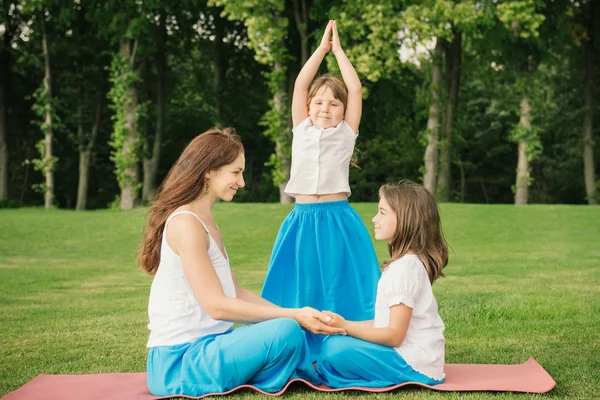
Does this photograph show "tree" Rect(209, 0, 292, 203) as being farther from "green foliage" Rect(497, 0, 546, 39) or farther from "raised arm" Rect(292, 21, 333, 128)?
"raised arm" Rect(292, 21, 333, 128)

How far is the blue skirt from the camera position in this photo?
215 inches

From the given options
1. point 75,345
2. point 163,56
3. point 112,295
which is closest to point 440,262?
point 75,345

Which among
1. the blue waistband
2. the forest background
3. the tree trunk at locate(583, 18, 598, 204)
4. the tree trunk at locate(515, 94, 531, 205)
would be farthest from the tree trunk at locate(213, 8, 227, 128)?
the blue waistband

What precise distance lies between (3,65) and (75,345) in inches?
1061

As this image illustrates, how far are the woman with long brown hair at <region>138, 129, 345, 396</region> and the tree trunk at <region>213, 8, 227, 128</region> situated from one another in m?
25.7

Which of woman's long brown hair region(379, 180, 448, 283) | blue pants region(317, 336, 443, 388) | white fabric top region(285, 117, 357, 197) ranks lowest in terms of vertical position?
blue pants region(317, 336, 443, 388)

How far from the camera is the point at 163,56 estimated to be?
30.0m

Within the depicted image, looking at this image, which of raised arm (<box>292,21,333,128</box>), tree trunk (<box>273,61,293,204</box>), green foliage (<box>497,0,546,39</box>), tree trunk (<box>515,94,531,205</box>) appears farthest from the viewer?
tree trunk (<box>515,94,531,205</box>)

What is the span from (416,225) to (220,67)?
2728 cm

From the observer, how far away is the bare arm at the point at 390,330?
440 centimetres

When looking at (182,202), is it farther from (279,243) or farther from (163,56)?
(163,56)

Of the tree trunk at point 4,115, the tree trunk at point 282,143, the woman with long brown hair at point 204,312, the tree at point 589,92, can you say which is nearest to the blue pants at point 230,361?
the woman with long brown hair at point 204,312

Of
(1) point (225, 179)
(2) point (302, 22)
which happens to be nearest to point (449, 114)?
(2) point (302, 22)

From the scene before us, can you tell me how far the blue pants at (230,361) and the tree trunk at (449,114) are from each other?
2216cm
